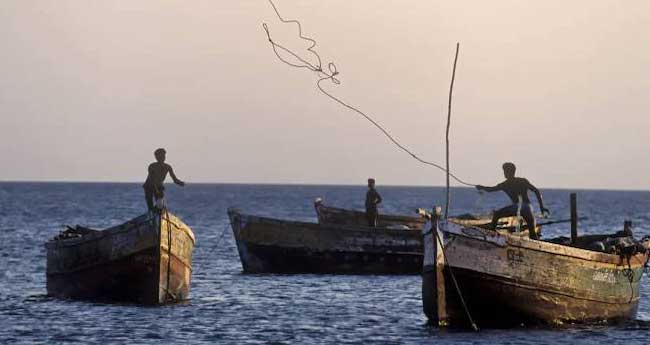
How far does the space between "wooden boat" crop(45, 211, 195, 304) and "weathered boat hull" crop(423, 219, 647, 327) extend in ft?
18.3

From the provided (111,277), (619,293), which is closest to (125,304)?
(111,277)

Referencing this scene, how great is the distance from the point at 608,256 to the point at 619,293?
1080mm

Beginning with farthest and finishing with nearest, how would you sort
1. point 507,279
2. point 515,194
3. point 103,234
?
point 103,234, point 515,194, point 507,279

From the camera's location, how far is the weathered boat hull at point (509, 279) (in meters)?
23.3

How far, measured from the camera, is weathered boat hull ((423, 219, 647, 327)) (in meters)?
23.3

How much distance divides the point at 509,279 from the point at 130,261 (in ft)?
25.4

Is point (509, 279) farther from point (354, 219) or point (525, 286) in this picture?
point (354, 219)

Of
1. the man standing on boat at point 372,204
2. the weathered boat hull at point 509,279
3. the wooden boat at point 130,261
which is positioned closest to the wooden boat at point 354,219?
the man standing on boat at point 372,204

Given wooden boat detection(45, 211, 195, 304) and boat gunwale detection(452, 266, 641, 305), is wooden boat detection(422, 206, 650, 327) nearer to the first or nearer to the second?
boat gunwale detection(452, 266, 641, 305)

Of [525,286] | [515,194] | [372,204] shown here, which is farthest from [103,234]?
[372,204]

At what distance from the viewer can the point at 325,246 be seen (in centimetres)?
3625

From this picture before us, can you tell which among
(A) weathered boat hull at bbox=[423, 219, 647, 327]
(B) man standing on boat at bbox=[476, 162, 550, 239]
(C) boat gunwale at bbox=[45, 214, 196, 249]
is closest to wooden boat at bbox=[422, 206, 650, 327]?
(A) weathered boat hull at bbox=[423, 219, 647, 327]

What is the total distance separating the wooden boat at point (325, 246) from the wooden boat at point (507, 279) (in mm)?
11328

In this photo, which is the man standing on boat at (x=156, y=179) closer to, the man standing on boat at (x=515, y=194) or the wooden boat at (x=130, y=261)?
the wooden boat at (x=130, y=261)
